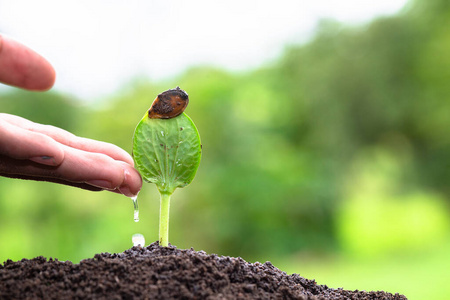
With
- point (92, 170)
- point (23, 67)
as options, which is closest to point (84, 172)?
point (92, 170)

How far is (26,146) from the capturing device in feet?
3.63

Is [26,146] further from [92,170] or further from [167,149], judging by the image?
[167,149]

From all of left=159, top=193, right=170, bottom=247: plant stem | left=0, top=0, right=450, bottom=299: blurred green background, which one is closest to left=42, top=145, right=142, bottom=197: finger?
left=159, top=193, right=170, bottom=247: plant stem

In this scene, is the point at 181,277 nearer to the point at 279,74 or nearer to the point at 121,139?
the point at 121,139

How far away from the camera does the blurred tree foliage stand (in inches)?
234

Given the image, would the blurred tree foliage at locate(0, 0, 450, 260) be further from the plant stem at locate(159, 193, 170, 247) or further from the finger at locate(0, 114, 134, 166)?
the plant stem at locate(159, 193, 170, 247)

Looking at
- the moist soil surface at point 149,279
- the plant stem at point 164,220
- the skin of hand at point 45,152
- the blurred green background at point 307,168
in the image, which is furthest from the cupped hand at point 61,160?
the blurred green background at point 307,168

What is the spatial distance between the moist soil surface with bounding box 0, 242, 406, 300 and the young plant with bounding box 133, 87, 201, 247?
0.21 meters

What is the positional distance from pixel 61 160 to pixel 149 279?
43 centimetres

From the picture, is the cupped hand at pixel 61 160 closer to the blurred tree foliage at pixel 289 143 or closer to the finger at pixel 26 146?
the finger at pixel 26 146

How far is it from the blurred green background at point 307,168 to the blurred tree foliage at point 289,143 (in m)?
0.02

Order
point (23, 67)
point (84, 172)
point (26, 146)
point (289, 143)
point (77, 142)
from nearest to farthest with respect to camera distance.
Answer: point (23, 67) → point (26, 146) → point (84, 172) → point (77, 142) → point (289, 143)

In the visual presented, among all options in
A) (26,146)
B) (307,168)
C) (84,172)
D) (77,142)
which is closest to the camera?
(26,146)

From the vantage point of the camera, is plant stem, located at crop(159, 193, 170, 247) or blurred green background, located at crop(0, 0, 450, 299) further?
blurred green background, located at crop(0, 0, 450, 299)
